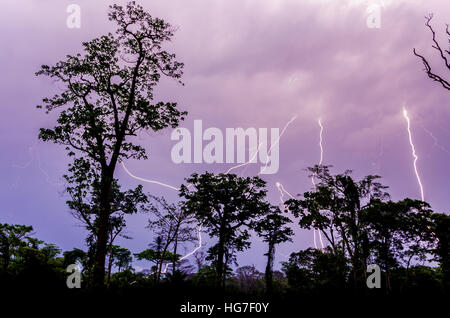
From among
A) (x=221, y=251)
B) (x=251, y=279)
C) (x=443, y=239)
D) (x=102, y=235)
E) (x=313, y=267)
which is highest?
(x=102, y=235)

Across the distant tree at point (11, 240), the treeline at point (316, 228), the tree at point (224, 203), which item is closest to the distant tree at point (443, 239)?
the treeline at point (316, 228)

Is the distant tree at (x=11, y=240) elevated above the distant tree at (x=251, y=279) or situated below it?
above

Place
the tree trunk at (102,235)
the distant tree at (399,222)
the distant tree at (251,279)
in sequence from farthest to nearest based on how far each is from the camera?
1. the distant tree at (399,222)
2. the distant tree at (251,279)
3. the tree trunk at (102,235)

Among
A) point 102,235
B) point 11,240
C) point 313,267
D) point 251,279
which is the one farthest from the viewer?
point 251,279

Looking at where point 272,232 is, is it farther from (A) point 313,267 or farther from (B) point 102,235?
(B) point 102,235

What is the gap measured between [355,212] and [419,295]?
18.6m

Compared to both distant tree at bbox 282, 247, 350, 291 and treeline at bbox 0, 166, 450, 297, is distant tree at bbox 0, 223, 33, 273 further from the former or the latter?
distant tree at bbox 282, 247, 350, 291

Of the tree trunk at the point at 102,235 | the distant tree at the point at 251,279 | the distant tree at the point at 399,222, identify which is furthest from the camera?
the distant tree at the point at 399,222

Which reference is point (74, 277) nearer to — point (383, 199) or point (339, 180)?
point (339, 180)

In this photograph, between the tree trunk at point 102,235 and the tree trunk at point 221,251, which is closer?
the tree trunk at point 102,235

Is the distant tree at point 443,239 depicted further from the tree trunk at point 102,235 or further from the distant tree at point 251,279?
the tree trunk at point 102,235

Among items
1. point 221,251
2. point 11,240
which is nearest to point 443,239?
point 221,251

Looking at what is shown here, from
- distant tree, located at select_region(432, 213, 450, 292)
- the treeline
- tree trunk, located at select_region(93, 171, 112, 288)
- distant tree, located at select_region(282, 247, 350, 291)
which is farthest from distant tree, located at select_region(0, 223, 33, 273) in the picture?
distant tree, located at select_region(432, 213, 450, 292)
